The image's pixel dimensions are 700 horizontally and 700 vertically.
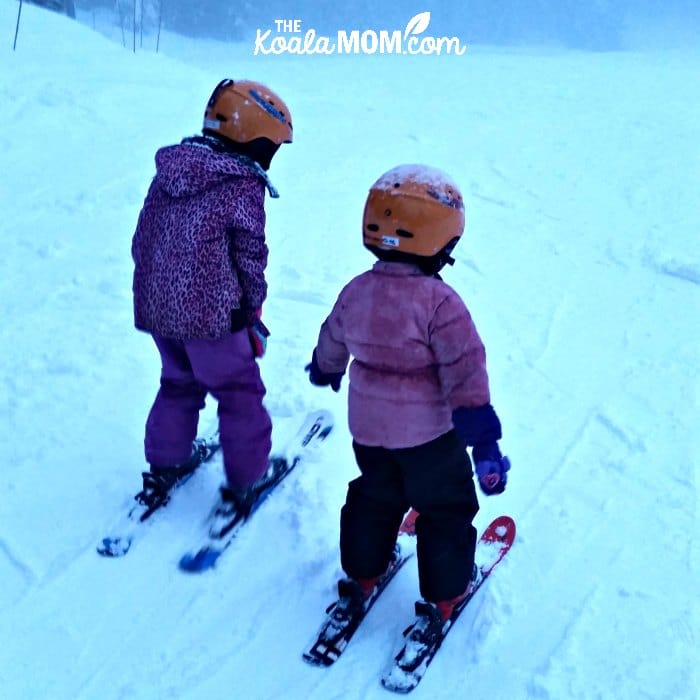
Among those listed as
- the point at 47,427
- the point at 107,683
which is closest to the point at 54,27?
the point at 47,427

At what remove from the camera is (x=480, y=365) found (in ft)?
6.91

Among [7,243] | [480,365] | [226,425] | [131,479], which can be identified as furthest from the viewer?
[7,243]

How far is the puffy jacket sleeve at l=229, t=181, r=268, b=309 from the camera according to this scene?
98.9 inches

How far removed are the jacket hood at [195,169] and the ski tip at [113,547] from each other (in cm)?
139

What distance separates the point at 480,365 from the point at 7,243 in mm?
4726

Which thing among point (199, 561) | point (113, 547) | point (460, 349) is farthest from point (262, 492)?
point (460, 349)

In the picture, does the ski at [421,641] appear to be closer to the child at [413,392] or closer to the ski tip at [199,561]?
the child at [413,392]

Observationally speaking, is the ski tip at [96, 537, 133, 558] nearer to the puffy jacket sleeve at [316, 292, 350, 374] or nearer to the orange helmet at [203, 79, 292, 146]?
the puffy jacket sleeve at [316, 292, 350, 374]

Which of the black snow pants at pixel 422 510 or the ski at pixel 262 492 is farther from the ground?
the black snow pants at pixel 422 510

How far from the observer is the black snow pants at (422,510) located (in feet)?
7.69

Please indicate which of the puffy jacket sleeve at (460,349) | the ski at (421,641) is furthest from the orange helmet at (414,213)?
the ski at (421,641)

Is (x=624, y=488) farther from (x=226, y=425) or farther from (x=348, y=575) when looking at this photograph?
(x=226, y=425)

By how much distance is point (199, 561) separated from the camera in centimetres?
279

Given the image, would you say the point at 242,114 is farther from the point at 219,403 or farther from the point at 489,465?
the point at 489,465
